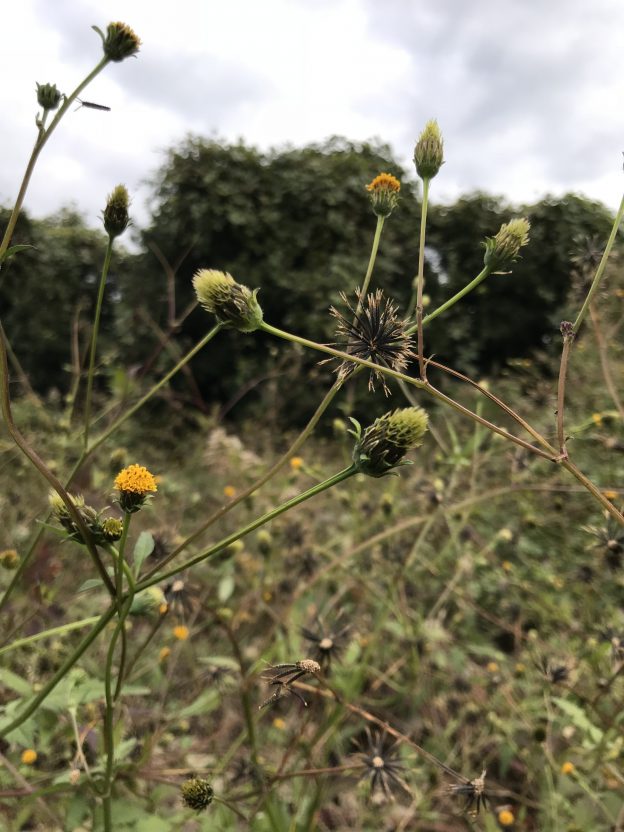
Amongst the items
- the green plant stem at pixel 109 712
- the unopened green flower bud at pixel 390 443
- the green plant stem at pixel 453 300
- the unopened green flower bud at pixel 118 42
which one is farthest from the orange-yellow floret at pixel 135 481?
the unopened green flower bud at pixel 118 42

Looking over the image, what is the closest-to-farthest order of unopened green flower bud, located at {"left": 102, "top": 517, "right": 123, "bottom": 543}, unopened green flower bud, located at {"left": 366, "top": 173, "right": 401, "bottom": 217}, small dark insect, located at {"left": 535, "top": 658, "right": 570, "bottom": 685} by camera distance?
unopened green flower bud, located at {"left": 102, "top": 517, "right": 123, "bottom": 543} < unopened green flower bud, located at {"left": 366, "top": 173, "right": 401, "bottom": 217} < small dark insect, located at {"left": 535, "top": 658, "right": 570, "bottom": 685}

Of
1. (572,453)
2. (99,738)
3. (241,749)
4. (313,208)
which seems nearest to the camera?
(99,738)

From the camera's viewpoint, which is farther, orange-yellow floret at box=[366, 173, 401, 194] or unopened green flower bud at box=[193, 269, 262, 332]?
orange-yellow floret at box=[366, 173, 401, 194]

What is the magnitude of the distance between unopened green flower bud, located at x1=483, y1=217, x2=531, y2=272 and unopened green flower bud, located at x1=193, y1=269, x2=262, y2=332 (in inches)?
11.0

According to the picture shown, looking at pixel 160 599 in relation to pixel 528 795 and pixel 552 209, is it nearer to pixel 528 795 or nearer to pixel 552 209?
pixel 528 795

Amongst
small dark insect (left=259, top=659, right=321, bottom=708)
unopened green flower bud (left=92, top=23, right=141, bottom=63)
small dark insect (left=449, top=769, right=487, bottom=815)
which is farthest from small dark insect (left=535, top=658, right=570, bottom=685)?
unopened green flower bud (left=92, top=23, right=141, bottom=63)

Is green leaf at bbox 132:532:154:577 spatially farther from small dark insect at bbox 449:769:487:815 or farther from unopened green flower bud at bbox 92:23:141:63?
unopened green flower bud at bbox 92:23:141:63

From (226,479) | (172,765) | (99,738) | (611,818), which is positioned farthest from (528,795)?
(226,479)

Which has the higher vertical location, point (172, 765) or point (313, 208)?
point (313, 208)

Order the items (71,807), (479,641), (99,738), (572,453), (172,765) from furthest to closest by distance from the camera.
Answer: (572,453) → (479,641) → (172,765) → (99,738) → (71,807)

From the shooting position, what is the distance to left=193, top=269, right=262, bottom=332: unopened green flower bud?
0.65 meters

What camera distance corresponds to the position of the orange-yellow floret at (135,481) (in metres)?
0.59

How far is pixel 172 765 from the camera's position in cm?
122

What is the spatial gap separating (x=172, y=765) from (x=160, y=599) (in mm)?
576
